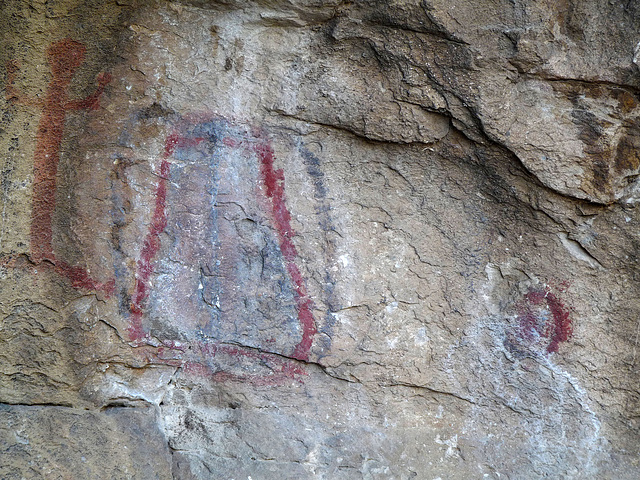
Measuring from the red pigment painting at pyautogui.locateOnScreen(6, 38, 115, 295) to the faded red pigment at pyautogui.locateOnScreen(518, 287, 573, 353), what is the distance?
138 centimetres

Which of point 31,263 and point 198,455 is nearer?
point 31,263

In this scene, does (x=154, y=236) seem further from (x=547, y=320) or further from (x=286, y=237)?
(x=547, y=320)

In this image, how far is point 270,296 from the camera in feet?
5.95

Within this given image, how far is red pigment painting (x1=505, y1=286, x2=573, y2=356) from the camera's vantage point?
5.86ft

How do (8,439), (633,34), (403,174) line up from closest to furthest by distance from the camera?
(633,34) < (8,439) < (403,174)

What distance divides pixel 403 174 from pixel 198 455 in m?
1.12

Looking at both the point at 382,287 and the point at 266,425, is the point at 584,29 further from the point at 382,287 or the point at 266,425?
the point at 266,425

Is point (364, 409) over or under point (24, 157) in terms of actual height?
under

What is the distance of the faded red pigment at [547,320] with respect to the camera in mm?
1785

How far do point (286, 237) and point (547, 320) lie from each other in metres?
0.85

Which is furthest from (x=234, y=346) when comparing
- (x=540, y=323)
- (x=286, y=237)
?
(x=540, y=323)

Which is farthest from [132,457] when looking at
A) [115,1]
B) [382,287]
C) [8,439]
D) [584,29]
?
[584,29]

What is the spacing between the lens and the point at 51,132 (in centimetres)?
164

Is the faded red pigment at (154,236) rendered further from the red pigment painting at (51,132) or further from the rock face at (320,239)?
the red pigment painting at (51,132)
